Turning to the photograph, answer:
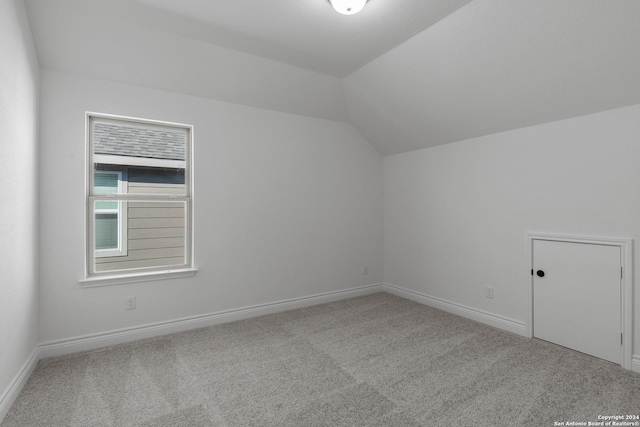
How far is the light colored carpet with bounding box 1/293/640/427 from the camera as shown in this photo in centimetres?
183

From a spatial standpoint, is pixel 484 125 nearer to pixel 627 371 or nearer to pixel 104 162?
→ pixel 627 371

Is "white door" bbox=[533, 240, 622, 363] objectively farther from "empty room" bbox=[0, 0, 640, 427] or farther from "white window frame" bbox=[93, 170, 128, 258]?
"white window frame" bbox=[93, 170, 128, 258]

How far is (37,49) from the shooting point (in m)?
2.39

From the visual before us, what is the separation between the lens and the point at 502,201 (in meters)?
3.12

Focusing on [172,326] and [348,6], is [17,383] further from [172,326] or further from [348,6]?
[348,6]

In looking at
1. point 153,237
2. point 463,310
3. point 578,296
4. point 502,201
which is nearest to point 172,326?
point 153,237

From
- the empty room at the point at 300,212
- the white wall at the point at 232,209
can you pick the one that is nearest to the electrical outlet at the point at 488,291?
the empty room at the point at 300,212

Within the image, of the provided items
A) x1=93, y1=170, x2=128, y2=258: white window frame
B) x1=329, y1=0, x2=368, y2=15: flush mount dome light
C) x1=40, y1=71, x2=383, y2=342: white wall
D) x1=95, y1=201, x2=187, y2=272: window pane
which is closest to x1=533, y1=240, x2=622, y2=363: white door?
x1=40, y1=71, x2=383, y2=342: white wall

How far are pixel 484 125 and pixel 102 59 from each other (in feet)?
11.4

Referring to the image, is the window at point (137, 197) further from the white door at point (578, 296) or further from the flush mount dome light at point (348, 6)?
the white door at point (578, 296)

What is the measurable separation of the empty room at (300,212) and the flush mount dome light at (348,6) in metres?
0.01

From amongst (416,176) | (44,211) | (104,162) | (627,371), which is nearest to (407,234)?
(416,176)

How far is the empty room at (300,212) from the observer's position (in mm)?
1989

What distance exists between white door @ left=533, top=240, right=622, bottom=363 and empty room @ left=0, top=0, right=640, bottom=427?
0.06 feet
